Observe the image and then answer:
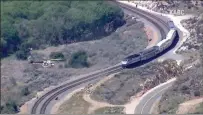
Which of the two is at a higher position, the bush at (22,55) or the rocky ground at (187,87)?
the bush at (22,55)

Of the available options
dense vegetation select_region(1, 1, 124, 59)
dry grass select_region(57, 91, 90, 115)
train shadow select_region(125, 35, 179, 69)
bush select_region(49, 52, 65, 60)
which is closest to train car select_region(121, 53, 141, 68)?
train shadow select_region(125, 35, 179, 69)

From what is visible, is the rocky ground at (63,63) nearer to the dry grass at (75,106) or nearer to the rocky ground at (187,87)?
the dry grass at (75,106)

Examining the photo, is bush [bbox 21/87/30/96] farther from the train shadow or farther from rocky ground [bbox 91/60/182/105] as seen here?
the train shadow

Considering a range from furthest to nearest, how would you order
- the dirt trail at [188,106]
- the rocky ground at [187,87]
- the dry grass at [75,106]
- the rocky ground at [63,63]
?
Result: the rocky ground at [63,63]
the dry grass at [75,106]
the rocky ground at [187,87]
the dirt trail at [188,106]

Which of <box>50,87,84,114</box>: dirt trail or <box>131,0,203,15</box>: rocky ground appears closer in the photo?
<box>50,87,84,114</box>: dirt trail

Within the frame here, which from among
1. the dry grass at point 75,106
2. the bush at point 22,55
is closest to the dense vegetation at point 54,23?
the bush at point 22,55

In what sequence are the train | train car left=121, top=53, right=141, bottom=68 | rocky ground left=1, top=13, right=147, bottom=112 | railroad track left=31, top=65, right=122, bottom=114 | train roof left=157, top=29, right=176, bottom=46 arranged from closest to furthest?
railroad track left=31, top=65, right=122, bottom=114 < rocky ground left=1, top=13, right=147, bottom=112 < train car left=121, top=53, right=141, bottom=68 < the train < train roof left=157, top=29, right=176, bottom=46

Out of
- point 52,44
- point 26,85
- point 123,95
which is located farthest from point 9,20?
point 123,95
